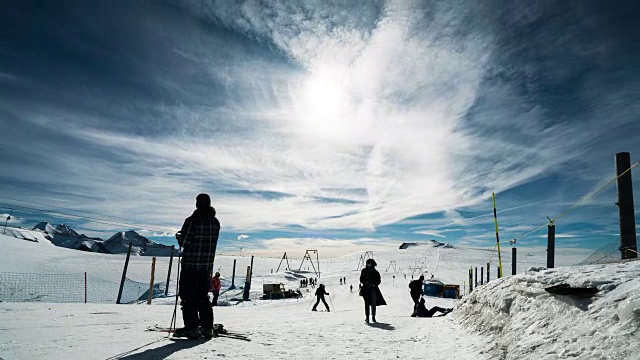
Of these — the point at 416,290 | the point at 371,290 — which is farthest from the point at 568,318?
the point at 416,290

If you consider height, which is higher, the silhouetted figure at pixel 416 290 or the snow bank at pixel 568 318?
the snow bank at pixel 568 318

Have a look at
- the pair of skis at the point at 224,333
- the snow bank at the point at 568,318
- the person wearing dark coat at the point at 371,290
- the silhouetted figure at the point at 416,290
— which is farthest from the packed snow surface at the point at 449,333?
the silhouetted figure at the point at 416,290

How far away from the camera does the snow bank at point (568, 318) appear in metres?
2.82

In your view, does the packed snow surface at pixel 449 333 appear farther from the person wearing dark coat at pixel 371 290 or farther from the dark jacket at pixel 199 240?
the person wearing dark coat at pixel 371 290

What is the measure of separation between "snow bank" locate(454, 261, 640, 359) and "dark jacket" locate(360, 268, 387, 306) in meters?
4.19

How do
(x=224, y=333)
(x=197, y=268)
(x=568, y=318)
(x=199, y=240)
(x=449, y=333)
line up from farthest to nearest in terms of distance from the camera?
(x=449, y=333), (x=224, y=333), (x=199, y=240), (x=197, y=268), (x=568, y=318)

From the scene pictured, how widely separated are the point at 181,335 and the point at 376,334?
12.2 feet

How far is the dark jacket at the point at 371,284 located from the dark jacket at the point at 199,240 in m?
5.25

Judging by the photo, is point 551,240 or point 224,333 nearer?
point 224,333

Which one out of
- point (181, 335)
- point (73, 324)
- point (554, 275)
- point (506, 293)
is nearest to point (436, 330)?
point (506, 293)

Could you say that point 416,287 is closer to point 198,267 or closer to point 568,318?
point 568,318

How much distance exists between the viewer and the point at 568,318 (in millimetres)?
3465

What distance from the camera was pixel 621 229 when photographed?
778 cm

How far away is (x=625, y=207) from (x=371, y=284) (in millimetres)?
6436
